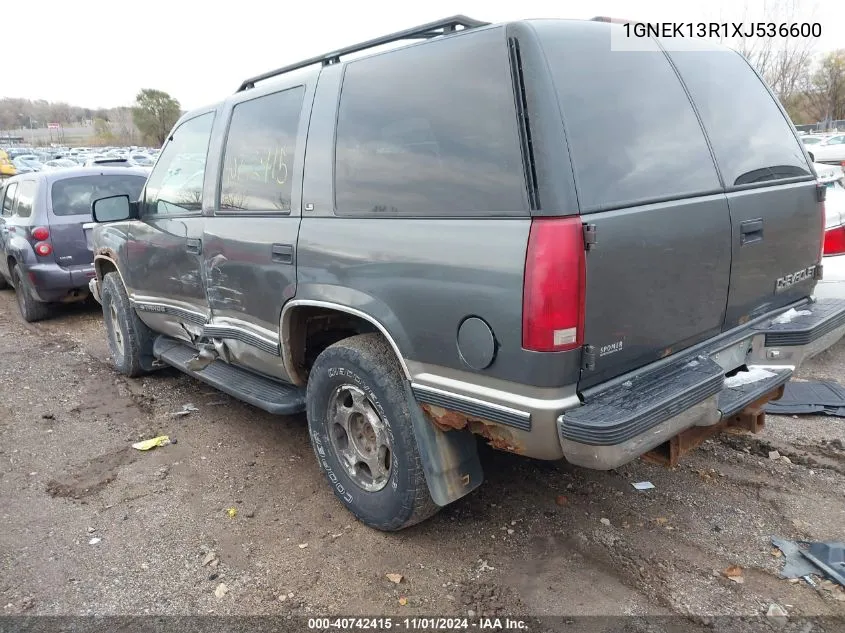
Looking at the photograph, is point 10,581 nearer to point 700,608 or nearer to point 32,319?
point 700,608

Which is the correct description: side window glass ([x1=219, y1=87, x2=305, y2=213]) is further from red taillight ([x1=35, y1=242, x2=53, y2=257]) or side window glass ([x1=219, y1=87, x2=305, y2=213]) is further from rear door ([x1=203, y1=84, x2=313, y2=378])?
red taillight ([x1=35, y1=242, x2=53, y2=257])

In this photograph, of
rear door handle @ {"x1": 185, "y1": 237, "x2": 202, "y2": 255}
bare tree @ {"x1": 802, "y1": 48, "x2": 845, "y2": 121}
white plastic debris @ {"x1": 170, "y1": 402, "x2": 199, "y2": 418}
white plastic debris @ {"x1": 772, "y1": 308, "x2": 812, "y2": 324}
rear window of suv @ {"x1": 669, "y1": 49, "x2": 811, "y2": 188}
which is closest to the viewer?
rear window of suv @ {"x1": 669, "y1": 49, "x2": 811, "y2": 188}

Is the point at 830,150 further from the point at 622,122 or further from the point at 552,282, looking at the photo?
the point at 552,282

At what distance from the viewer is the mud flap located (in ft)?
8.71

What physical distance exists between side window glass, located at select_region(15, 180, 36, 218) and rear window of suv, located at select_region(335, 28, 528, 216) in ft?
20.0

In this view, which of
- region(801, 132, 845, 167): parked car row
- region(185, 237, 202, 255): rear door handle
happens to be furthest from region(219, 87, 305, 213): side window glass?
region(801, 132, 845, 167): parked car row

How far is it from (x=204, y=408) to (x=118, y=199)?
162 cm

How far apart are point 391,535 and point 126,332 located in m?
3.21

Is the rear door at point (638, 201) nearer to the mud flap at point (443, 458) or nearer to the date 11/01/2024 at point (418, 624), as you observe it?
the mud flap at point (443, 458)

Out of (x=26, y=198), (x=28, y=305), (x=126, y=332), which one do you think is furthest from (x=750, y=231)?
(x=26, y=198)

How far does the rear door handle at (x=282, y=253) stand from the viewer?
3.09 metres

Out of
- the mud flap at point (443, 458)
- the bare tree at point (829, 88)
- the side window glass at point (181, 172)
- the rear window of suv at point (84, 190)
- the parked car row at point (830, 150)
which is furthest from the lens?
the bare tree at point (829, 88)

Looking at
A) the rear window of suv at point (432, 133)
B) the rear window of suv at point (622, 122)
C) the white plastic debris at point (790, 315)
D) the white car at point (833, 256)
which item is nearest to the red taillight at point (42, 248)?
the rear window of suv at point (432, 133)

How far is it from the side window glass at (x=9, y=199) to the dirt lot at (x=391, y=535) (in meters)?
5.03
